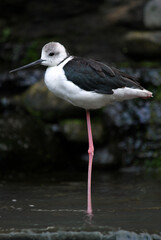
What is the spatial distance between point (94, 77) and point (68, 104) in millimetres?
3808

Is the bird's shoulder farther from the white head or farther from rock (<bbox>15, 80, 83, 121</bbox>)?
rock (<bbox>15, 80, 83, 121</bbox>)

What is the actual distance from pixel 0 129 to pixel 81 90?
3.54 metres

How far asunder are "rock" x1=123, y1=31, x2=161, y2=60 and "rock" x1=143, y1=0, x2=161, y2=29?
12.8 inches

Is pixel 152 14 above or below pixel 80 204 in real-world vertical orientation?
above

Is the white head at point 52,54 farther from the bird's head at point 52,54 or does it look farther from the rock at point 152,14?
the rock at point 152,14

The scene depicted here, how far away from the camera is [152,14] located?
1163 cm

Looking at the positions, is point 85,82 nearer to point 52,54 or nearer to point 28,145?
point 52,54

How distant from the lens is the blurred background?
9203 millimetres

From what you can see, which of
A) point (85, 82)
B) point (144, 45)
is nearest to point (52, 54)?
point (85, 82)

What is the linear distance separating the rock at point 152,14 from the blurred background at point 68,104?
24 mm

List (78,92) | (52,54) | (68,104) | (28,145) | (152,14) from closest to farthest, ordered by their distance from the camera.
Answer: (78,92) < (52,54) < (28,145) < (68,104) < (152,14)

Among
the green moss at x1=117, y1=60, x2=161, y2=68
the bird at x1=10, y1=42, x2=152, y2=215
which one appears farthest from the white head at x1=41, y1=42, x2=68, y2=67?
the green moss at x1=117, y1=60, x2=161, y2=68

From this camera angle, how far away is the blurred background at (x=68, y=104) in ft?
30.2

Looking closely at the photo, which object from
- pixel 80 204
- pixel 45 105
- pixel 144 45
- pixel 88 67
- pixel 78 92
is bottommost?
pixel 80 204
